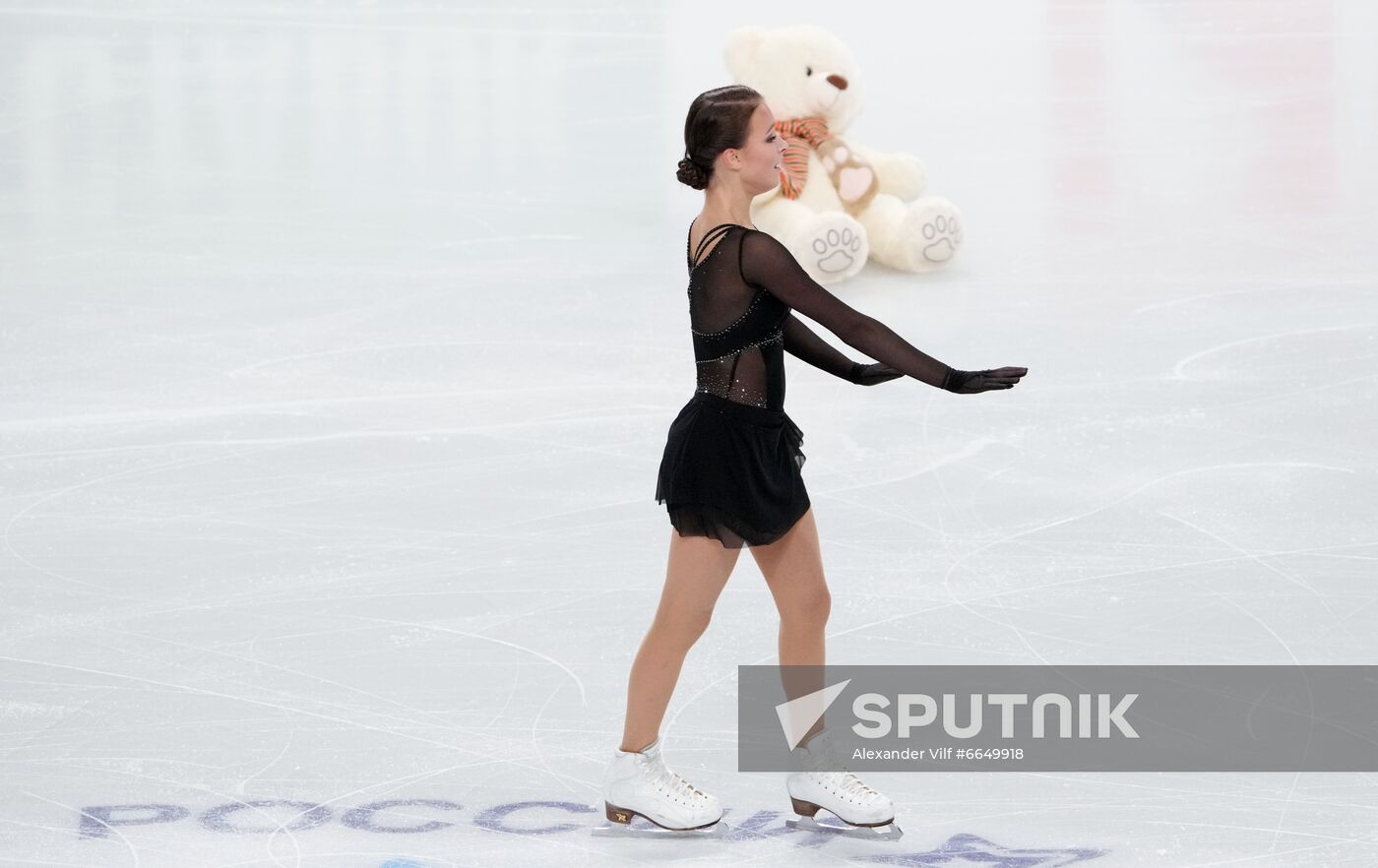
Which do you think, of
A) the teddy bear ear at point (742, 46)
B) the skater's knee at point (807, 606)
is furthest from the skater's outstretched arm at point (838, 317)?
the teddy bear ear at point (742, 46)

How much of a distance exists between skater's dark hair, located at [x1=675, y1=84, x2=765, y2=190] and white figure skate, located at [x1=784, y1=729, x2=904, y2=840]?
103cm

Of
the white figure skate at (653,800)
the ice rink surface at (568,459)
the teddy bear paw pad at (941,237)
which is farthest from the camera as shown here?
the teddy bear paw pad at (941,237)

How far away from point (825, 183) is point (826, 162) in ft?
0.31

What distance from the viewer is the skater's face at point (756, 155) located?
3.05 meters

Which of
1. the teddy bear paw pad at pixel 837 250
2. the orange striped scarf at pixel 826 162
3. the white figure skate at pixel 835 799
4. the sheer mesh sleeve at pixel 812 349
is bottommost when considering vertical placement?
the white figure skate at pixel 835 799

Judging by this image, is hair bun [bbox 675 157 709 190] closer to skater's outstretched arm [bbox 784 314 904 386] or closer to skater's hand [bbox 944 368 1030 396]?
skater's outstretched arm [bbox 784 314 904 386]

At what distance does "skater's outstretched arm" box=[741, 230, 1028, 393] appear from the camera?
2.92m

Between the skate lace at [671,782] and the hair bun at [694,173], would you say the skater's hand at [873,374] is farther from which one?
the skate lace at [671,782]

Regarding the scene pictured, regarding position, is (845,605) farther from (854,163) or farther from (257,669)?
(854,163)

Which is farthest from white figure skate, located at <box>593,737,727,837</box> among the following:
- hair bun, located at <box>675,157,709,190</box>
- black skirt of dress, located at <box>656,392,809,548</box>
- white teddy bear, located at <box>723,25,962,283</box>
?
white teddy bear, located at <box>723,25,962,283</box>

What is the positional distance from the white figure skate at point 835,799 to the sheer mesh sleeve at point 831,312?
2.41ft

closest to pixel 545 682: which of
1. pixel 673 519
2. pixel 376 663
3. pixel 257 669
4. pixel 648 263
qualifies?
pixel 376 663

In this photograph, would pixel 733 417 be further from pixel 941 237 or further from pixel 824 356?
pixel 941 237

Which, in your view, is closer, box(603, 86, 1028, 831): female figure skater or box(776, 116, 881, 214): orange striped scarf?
box(603, 86, 1028, 831): female figure skater
